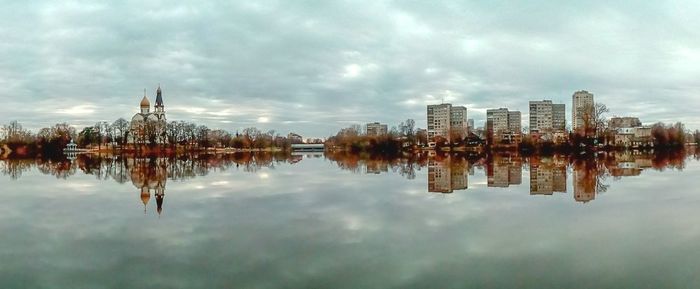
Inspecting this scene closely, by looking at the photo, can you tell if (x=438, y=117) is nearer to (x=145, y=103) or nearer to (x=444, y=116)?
(x=444, y=116)

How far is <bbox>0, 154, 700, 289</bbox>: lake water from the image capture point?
21.0 ft

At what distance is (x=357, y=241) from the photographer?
8.52m

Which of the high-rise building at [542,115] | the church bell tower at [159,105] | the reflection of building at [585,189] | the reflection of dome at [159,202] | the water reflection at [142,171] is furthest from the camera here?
the high-rise building at [542,115]

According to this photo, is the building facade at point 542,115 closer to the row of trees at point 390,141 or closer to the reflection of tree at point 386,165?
the row of trees at point 390,141

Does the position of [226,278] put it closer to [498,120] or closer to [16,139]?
[16,139]

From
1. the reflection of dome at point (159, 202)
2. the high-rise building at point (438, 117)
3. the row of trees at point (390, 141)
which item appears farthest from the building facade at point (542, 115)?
the reflection of dome at point (159, 202)

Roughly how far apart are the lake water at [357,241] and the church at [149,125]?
7183cm

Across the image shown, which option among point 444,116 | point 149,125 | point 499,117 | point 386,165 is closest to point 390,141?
point 149,125

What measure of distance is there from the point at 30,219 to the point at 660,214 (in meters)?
14.0

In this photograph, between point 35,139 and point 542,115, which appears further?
point 542,115

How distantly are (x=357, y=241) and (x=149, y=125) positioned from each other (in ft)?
282

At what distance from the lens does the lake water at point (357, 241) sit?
639 centimetres

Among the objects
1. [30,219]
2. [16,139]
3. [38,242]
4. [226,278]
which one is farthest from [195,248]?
[16,139]

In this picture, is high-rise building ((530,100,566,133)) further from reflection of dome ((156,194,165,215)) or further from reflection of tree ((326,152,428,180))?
reflection of dome ((156,194,165,215))
